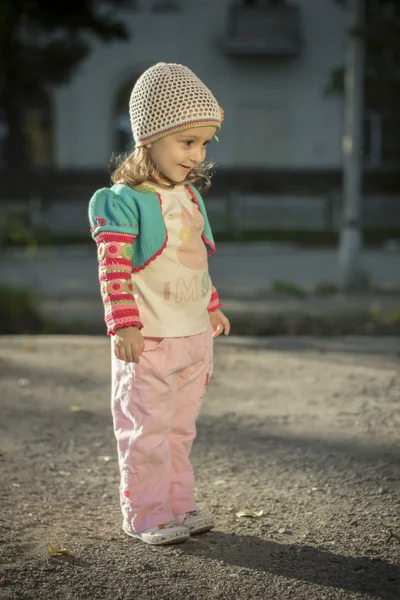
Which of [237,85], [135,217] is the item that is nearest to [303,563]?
[135,217]

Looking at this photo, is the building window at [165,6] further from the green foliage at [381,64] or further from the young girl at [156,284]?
the young girl at [156,284]

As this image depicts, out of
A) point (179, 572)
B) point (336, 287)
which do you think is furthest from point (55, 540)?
point (336, 287)

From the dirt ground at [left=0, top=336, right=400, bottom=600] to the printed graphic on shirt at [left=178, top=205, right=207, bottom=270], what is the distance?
88 cm

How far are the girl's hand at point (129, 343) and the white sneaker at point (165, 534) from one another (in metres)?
0.55

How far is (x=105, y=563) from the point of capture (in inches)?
117

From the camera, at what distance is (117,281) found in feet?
9.78

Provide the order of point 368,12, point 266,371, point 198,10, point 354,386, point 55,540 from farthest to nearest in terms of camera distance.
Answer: point 198,10 < point 368,12 < point 266,371 < point 354,386 < point 55,540

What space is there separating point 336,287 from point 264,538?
21.4ft

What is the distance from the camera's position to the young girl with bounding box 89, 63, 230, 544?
3.01m

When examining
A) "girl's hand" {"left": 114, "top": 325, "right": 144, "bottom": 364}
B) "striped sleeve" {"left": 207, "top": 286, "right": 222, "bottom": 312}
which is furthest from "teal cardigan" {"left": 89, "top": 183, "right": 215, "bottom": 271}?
"striped sleeve" {"left": 207, "top": 286, "right": 222, "bottom": 312}

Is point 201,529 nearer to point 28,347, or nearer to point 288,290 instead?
point 28,347

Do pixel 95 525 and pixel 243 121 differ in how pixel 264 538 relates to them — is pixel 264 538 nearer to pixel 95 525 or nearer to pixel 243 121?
pixel 95 525

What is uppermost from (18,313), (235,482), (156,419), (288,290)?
(156,419)

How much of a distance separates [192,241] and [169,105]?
434 millimetres
